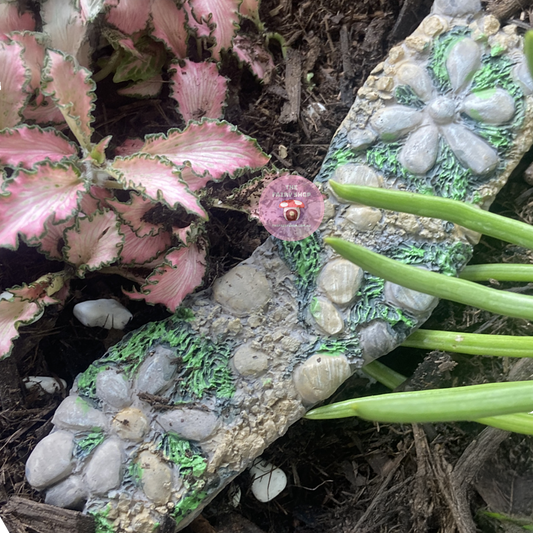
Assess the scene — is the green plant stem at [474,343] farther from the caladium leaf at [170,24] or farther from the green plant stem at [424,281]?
the caladium leaf at [170,24]

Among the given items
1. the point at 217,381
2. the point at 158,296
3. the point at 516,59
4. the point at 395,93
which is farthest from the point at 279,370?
the point at 516,59

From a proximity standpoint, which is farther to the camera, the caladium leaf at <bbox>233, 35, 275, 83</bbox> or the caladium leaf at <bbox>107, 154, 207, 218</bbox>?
the caladium leaf at <bbox>233, 35, 275, 83</bbox>

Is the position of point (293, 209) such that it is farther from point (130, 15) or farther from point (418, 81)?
point (130, 15)

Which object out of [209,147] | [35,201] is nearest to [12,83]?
[35,201]

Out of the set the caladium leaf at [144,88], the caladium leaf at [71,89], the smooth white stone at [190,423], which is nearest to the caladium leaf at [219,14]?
the caladium leaf at [144,88]

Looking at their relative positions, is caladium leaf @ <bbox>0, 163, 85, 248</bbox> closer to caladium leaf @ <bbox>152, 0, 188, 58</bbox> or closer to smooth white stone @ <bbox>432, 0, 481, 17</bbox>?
caladium leaf @ <bbox>152, 0, 188, 58</bbox>

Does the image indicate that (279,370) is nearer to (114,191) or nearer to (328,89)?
(114,191)

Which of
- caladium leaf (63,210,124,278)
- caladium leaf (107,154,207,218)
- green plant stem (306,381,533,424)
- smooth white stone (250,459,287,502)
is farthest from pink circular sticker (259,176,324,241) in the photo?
smooth white stone (250,459,287,502)
